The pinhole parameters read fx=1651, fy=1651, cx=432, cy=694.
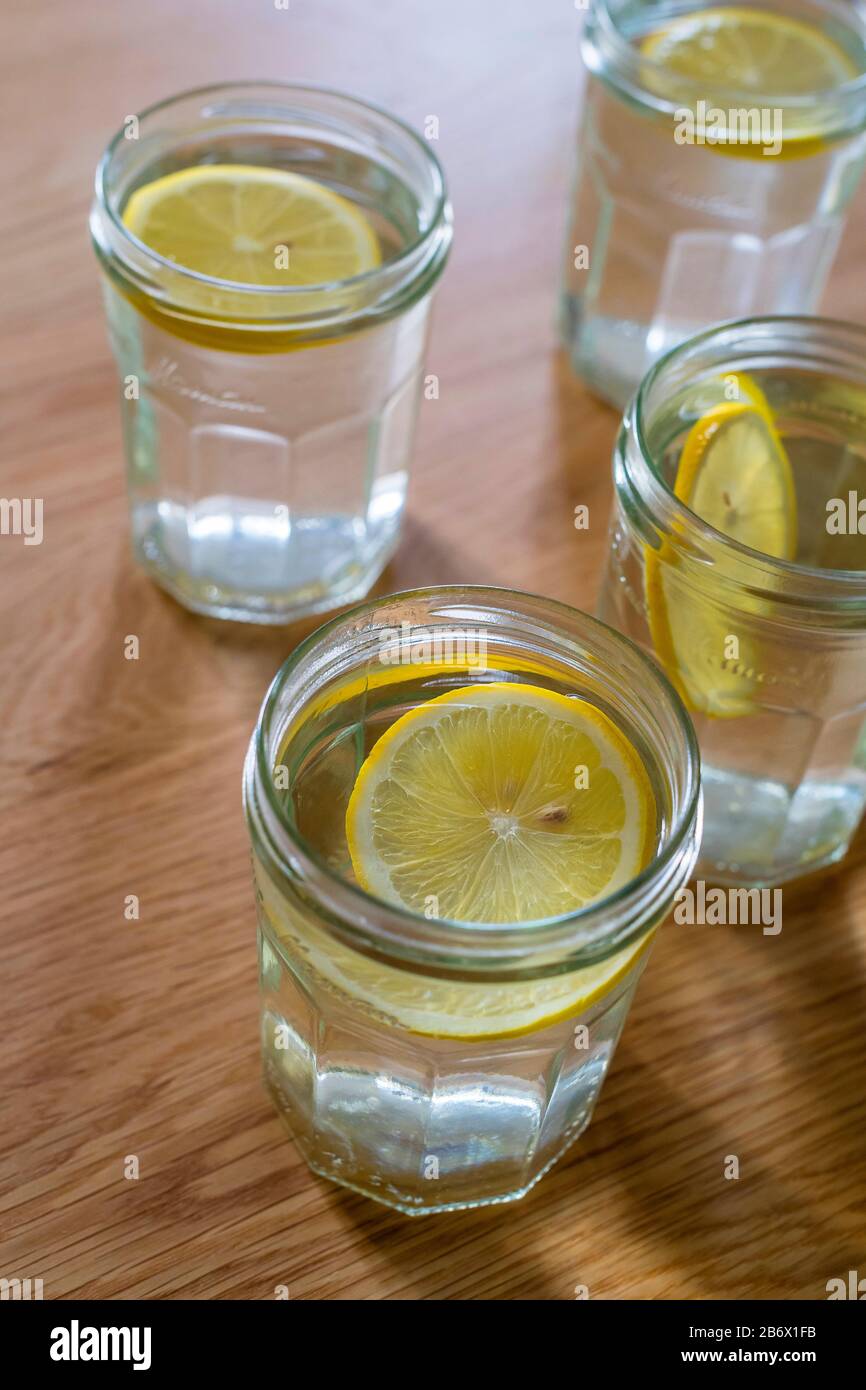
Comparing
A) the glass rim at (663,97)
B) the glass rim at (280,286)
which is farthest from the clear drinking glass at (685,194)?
the glass rim at (280,286)

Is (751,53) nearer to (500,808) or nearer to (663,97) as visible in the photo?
(663,97)

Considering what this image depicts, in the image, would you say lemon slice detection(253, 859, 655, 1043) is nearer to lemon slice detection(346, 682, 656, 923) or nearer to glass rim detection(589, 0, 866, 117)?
lemon slice detection(346, 682, 656, 923)

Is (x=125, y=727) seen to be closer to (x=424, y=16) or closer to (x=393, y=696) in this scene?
(x=393, y=696)

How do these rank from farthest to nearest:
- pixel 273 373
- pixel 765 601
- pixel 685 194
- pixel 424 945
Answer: pixel 685 194 → pixel 273 373 → pixel 765 601 → pixel 424 945

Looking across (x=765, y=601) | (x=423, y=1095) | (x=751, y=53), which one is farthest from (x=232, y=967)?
(x=751, y=53)

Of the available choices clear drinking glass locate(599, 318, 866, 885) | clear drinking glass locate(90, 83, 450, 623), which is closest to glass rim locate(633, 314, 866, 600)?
clear drinking glass locate(599, 318, 866, 885)

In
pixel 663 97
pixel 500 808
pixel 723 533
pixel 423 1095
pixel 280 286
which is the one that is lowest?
pixel 423 1095

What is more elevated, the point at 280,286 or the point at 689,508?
the point at 280,286
